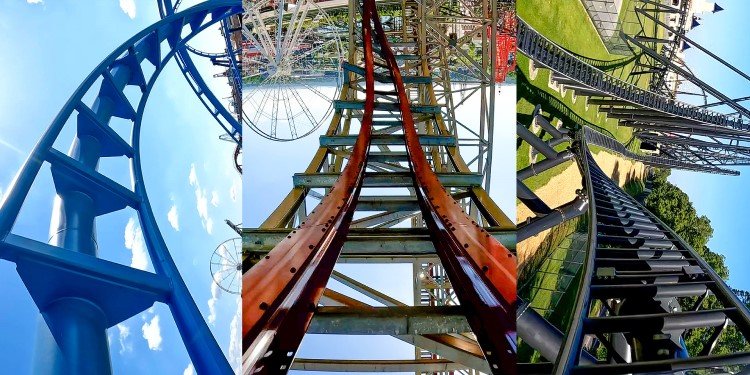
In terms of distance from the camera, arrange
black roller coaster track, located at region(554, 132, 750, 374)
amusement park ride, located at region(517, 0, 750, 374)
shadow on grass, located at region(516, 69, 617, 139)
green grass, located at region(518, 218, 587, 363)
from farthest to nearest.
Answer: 1. shadow on grass, located at region(516, 69, 617, 139)
2. green grass, located at region(518, 218, 587, 363)
3. amusement park ride, located at region(517, 0, 750, 374)
4. black roller coaster track, located at region(554, 132, 750, 374)

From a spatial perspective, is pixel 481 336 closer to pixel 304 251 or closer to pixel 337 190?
pixel 304 251

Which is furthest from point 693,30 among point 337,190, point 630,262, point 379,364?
point 379,364

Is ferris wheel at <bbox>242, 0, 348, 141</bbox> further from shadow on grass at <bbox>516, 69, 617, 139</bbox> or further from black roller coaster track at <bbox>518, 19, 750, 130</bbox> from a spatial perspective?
black roller coaster track at <bbox>518, 19, 750, 130</bbox>

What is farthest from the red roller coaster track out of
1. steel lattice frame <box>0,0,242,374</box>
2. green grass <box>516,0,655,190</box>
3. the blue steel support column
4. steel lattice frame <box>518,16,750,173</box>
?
steel lattice frame <box>518,16,750,173</box>

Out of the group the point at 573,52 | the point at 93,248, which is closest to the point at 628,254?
the point at 573,52

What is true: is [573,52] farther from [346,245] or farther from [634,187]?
[346,245]

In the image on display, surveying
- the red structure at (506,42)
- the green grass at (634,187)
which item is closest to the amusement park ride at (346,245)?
the green grass at (634,187)
